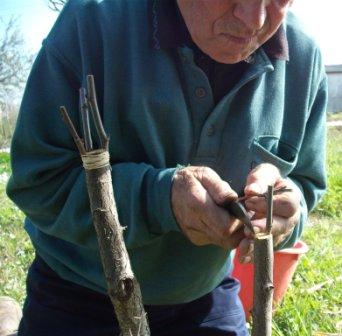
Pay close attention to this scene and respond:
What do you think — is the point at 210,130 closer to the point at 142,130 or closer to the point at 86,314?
the point at 142,130

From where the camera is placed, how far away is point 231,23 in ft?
4.35

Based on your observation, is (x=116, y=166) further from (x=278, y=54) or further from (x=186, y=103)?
(x=278, y=54)

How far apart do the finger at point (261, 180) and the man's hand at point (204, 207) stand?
0.16 feet

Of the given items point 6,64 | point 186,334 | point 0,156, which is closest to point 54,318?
point 186,334

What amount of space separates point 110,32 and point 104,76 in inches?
4.8

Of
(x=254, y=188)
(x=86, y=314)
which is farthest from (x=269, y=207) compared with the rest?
(x=86, y=314)

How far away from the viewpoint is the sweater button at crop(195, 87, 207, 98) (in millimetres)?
1584

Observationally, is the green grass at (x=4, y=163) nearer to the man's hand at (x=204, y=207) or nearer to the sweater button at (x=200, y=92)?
the sweater button at (x=200, y=92)

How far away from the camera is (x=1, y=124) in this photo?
14094 millimetres

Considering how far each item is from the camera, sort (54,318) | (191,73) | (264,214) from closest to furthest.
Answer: (264,214), (191,73), (54,318)

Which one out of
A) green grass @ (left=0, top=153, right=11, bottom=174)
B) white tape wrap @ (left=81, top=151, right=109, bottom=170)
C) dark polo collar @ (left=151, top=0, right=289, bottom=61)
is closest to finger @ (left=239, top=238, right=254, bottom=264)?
white tape wrap @ (left=81, top=151, right=109, bottom=170)

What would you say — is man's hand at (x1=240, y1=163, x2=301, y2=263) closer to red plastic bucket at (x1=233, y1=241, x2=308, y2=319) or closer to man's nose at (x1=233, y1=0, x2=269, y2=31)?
man's nose at (x1=233, y1=0, x2=269, y2=31)

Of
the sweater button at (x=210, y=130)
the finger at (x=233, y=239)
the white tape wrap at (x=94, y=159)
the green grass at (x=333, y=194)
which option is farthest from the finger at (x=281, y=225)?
the green grass at (x=333, y=194)

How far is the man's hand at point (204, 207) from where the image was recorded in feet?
3.70
